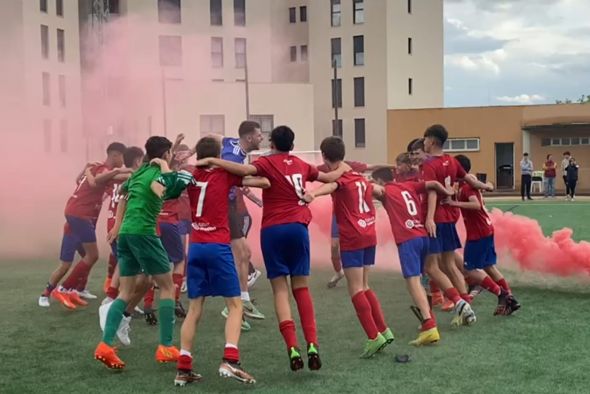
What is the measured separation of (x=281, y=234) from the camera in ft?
18.4

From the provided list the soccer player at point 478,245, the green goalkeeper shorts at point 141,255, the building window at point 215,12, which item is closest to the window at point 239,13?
the building window at point 215,12

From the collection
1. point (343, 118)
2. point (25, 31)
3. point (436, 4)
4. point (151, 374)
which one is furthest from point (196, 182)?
point (436, 4)

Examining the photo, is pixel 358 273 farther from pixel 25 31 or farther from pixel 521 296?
pixel 25 31

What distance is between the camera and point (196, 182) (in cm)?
558

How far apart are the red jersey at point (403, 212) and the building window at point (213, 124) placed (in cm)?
3295

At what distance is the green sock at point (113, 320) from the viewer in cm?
580

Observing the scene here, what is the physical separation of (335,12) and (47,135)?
3397cm

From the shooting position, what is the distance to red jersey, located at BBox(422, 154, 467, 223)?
23.4 ft

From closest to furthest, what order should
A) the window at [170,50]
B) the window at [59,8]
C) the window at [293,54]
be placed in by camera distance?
the window at [170,50]
the window at [59,8]
the window at [293,54]

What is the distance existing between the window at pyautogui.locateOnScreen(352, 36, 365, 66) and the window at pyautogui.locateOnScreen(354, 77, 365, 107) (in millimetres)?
1181

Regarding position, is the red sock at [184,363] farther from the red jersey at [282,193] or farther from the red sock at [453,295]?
the red sock at [453,295]

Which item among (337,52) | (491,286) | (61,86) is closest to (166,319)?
(491,286)

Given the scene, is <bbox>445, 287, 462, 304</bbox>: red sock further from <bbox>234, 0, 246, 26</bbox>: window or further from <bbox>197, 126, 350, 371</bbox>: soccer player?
<bbox>234, 0, 246, 26</bbox>: window

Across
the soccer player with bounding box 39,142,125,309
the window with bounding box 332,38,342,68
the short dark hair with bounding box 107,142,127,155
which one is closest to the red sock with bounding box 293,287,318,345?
the short dark hair with bounding box 107,142,127,155
